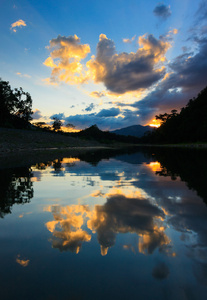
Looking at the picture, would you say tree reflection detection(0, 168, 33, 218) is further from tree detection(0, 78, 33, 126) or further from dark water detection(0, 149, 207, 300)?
tree detection(0, 78, 33, 126)

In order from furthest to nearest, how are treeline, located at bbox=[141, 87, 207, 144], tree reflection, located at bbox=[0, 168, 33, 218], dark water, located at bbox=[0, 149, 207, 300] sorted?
1. treeline, located at bbox=[141, 87, 207, 144]
2. tree reflection, located at bbox=[0, 168, 33, 218]
3. dark water, located at bbox=[0, 149, 207, 300]

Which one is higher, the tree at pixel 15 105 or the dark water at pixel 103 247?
the tree at pixel 15 105

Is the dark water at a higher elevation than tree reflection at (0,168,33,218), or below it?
higher

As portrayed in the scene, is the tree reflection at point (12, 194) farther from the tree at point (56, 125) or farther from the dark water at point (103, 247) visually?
the tree at point (56, 125)

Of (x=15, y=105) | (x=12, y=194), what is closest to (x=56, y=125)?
(x=15, y=105)

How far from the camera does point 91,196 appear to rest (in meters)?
6.70

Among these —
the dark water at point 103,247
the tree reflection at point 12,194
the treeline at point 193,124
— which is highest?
the treeline at point 193,124

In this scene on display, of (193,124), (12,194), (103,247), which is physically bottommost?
(12,194)

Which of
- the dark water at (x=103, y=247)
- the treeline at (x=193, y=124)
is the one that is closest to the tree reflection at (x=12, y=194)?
the dark water at (x=103, y=247)

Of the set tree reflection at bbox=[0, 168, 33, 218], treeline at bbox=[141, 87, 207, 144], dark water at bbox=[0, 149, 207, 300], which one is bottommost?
tree reflection at bbox=[0, 168, 33, 218]

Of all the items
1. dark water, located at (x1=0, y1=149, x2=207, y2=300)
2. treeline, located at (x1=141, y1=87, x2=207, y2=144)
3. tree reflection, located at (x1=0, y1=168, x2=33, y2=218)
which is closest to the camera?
dark water, located at (x1=0, y1=149, x2=207, y2=300)

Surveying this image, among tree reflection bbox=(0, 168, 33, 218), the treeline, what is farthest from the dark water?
the treeline

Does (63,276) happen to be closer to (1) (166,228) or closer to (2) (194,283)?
(2) (194,283)

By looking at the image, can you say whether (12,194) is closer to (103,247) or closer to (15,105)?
(103,247)
